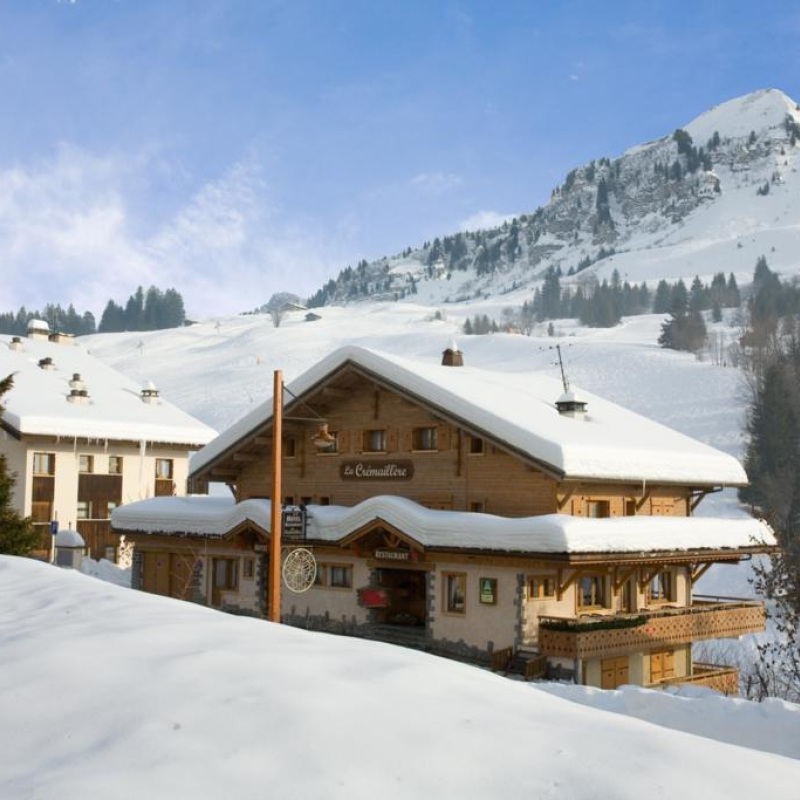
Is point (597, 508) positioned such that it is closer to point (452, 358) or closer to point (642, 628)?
point (642, 628)

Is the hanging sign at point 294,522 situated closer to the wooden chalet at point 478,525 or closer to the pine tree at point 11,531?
the wooden chalet at point 478,525

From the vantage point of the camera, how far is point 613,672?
2439 cm

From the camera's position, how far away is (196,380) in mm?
126188

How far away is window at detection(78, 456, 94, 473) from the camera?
44094mm

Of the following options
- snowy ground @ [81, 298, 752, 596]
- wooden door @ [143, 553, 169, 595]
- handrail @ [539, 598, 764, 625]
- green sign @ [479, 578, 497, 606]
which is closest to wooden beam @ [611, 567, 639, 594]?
handrail @ [539, 598, 764, 625]

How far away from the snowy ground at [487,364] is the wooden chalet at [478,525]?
26.1 metres

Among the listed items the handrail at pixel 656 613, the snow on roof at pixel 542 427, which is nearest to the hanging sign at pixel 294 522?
the snow on roof at pixel 542 427

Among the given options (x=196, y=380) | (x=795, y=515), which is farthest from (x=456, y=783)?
(x=196, y=380)

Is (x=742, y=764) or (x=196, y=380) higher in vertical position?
(x=196, y=380)

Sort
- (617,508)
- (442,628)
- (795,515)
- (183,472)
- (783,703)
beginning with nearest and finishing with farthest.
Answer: (783,703) < (442,628) < (617,508) < (183,472) < (795,515)

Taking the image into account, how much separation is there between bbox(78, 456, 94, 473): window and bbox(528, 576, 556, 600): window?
27.6 metres

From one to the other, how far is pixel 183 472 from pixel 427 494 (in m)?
23.8

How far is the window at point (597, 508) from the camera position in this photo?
26.7 meters

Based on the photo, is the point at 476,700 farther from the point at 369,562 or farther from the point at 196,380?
the point at 196,380
